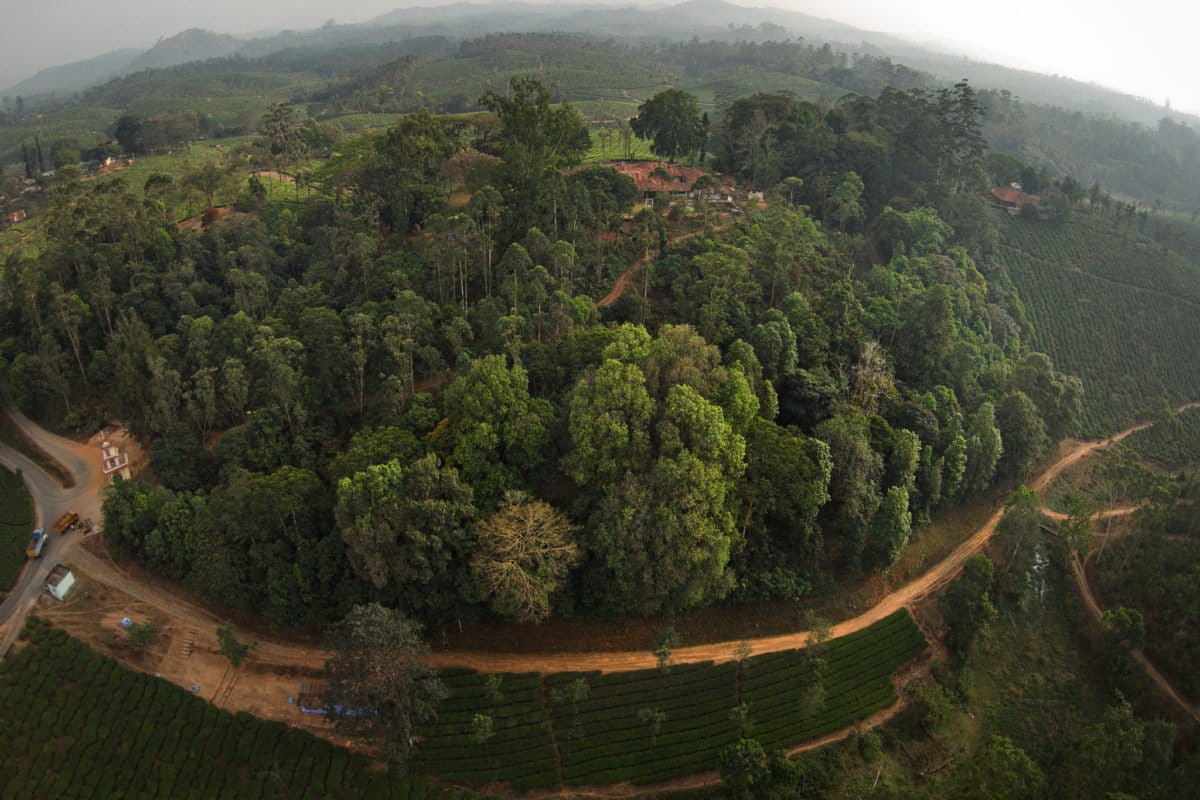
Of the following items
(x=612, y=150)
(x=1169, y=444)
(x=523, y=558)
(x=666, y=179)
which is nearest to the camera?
(x=523, y=558)

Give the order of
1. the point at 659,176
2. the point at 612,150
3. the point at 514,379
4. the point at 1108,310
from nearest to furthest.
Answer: the point at 514,379
the point at 1108,310
the point at 659,176
the point at 612,150

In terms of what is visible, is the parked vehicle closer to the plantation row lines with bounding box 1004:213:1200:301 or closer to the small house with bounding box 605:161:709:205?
the small house with bounding box 605:161:709:205

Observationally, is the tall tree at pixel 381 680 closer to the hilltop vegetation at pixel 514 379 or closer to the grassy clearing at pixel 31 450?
the hilltop vegetation at pixel 514 379

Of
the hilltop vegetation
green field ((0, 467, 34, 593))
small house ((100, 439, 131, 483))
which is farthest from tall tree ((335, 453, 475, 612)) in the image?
small house ((100, 439, 131, 483))

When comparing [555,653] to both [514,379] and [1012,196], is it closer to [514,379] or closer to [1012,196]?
[514,379]

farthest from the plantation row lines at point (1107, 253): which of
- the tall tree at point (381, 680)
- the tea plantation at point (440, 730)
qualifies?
the tall tree at point (381, 680)

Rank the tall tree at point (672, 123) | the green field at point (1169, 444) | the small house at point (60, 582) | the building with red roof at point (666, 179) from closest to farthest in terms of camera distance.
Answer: the small house at point (60, 582), the green field at point (1169, 444), the building with red roof at point (666, 179), the tall tree at point (672, 123)

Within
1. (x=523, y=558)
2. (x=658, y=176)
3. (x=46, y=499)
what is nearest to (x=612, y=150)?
(x=658, y=176)
